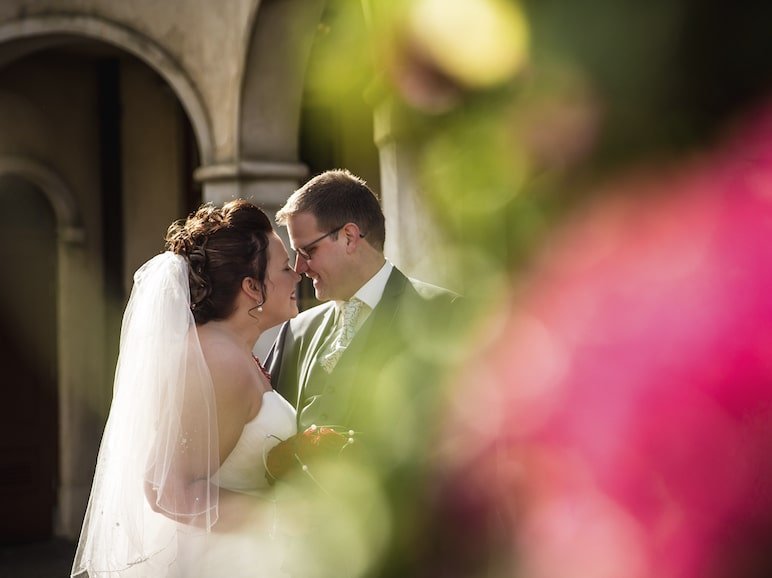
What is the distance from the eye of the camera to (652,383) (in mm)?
2383

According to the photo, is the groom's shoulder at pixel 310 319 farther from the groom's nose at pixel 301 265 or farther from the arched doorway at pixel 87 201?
the arched doorway at pixel 87 201

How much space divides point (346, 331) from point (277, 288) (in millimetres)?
424

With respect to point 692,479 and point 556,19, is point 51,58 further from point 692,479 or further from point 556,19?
point 692,479

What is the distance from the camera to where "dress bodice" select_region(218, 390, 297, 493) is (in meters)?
3.09

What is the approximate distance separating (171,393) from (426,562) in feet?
3.68

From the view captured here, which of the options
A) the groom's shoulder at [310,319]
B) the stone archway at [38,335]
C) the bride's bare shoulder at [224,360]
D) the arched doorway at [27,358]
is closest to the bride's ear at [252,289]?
the bride's bare shoulder at [224,360]

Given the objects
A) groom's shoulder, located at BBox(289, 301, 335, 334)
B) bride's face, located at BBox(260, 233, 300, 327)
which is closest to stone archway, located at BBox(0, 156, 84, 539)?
groom's shoulder, located at BBox(289, 301, 335, 334)

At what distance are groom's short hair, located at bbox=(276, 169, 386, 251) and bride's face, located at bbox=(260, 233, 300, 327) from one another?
0.24m

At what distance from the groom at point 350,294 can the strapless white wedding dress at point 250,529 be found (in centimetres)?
32

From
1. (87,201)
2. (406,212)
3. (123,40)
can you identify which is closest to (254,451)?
(406,212)

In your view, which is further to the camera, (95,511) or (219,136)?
(219,136)

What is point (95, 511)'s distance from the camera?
3254 millimetres

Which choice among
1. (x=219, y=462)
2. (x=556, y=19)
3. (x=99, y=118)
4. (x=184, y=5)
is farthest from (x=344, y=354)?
(x=99, y=118)

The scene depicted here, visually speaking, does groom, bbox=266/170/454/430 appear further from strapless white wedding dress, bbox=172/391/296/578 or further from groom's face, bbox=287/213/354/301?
strapless white wedding dress, bbox=172/391/296/578
